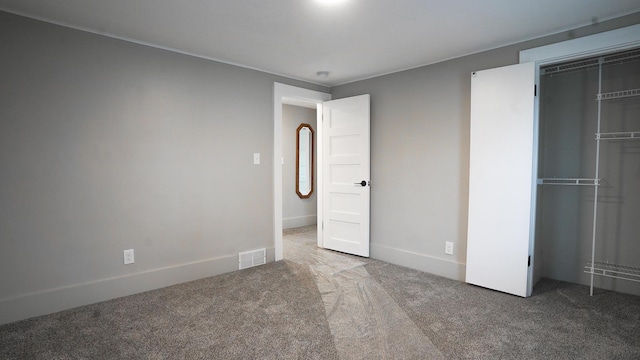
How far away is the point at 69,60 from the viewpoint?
2.61 m

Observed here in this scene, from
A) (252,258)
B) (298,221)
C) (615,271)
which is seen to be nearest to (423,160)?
(615,271)

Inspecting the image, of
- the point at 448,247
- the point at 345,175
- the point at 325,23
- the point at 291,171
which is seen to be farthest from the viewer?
the point at 291,171

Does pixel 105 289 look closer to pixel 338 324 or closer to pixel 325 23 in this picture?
pixel 338 324

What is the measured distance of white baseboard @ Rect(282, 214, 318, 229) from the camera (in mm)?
6098

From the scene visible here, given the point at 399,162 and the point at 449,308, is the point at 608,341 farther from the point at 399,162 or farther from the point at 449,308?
the point at 399,162

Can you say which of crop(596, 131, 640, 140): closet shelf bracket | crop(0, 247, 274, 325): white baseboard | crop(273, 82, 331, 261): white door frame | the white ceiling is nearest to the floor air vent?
crop(0, 247, 274, 325): white baseboard

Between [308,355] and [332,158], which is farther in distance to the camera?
[332,158]

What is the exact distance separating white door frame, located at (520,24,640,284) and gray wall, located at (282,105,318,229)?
403cm

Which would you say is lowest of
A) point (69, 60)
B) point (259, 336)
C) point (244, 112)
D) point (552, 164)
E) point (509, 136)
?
point (259, 336)

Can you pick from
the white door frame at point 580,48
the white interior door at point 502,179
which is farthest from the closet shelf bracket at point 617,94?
the white interior door at point 502,179

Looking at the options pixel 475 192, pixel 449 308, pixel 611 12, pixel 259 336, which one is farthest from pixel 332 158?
pixel 611 12

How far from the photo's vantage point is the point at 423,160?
3.63m

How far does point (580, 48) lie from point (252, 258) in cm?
366

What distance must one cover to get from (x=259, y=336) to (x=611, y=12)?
342cm
